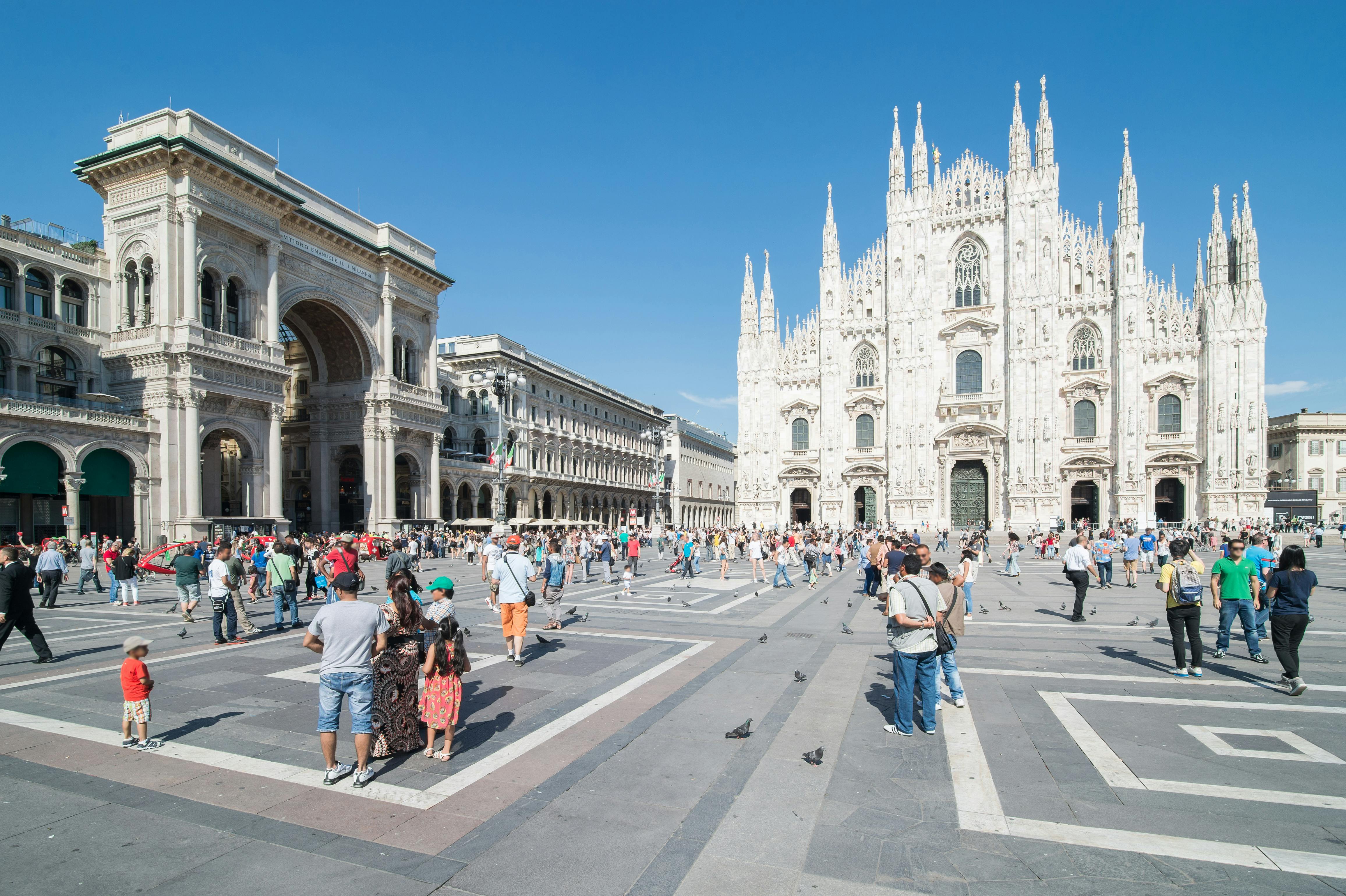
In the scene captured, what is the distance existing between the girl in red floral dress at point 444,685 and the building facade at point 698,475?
74.0 m

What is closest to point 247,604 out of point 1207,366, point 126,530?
point 126,530

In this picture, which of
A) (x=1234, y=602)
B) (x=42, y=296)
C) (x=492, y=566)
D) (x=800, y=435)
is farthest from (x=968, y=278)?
(x=42, y=296)

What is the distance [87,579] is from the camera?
1872cm

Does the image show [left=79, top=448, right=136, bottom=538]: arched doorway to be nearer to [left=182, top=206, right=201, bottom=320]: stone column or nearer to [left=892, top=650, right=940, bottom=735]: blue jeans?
[left=182, top=206, right=201, bottom=320]: stone column

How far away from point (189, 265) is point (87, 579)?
1666 cm

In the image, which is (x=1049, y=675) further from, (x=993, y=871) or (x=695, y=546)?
(x=695, y=546)

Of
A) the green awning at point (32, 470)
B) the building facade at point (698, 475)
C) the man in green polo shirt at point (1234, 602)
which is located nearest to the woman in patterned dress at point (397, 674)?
the man in green polo shirt at point (1234, 602)

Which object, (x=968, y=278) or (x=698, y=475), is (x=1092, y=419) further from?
(x=698, y=475)

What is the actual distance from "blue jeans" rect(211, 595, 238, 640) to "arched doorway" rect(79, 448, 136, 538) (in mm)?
23261

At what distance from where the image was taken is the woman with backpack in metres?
8.48

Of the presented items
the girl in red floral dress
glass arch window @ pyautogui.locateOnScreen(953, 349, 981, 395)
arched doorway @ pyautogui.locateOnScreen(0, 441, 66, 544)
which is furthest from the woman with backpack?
glass arch window @ pyautogui.locateOnScreen(953, 349, 981, 395)

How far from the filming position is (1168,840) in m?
4.53

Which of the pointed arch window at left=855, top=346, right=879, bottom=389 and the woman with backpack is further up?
the pointed arch window at left=855, top=346, right=879, bottom=389

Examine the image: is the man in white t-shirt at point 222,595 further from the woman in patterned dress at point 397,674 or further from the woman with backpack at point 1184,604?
the woman with backpack at point 1184,604
